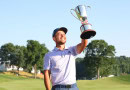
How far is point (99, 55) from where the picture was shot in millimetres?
98562

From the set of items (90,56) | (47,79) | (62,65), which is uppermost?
(90,56)

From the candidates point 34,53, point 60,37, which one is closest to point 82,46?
point 60,37

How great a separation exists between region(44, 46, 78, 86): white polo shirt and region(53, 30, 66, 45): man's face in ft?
0.53

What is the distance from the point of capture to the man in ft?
18.1

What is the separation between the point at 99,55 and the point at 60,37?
93.7 m

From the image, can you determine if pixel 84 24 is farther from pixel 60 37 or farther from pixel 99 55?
pixel 99 55

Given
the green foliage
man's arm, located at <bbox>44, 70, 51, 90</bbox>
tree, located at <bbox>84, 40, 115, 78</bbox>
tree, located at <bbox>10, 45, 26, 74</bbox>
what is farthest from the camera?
tree, located at <bbox>10, 45, 26, 74</bbox>

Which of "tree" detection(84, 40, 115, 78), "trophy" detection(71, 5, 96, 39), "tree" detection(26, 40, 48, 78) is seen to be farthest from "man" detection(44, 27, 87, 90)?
"tree" detection(84, 40, 115, 78)

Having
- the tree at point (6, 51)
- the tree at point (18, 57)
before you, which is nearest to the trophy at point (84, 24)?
the tree at point (18, 57)

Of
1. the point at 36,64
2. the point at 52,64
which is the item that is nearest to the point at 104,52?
the point at 36,64

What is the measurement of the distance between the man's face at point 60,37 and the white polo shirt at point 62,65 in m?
0.16

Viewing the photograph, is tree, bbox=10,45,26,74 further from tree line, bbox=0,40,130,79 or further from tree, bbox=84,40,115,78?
tree, bbox=84,40,115,78

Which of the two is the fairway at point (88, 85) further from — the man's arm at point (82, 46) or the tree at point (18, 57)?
the tree at point (18, 57)

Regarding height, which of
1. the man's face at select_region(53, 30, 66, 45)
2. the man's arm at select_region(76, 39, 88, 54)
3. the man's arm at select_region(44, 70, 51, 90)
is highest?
the man's face at select_region(53, 30, 66, 45)
